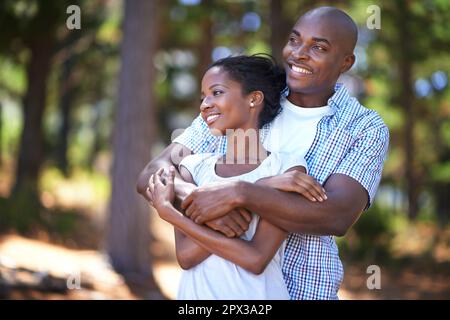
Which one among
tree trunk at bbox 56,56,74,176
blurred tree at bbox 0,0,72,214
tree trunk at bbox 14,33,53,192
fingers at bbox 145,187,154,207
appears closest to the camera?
fingers at bbox 145,187,154,207

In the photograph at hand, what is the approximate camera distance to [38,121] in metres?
14.7

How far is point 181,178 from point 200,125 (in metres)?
0.34

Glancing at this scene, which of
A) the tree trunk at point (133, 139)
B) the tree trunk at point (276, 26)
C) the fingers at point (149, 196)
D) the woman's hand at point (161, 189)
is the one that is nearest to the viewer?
the woman's hand at point (161, 189)

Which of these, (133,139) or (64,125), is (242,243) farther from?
(64,125)

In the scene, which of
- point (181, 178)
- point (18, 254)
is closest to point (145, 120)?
point (18, 254)

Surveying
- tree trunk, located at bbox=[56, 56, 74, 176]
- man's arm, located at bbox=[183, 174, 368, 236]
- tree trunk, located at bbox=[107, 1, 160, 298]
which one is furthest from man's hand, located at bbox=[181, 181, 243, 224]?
tree trunk, located at bbox=[56, 56, 74, 176]

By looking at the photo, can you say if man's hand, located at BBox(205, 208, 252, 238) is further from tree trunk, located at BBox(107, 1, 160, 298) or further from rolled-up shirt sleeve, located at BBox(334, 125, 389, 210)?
tree trunk, located at BBox(107, 1, 160, 298)

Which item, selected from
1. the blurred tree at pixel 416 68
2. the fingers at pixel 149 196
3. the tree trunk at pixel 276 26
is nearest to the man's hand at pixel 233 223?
A: the fingers at pixel 149 196

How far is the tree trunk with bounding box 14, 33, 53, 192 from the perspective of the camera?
14398 millimetres

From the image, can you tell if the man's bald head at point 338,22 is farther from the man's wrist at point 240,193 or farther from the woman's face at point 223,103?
the man's wrist at point 240,193

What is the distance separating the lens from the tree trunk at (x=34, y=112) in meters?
14.4

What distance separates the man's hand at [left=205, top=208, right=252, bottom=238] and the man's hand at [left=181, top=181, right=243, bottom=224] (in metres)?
0.02

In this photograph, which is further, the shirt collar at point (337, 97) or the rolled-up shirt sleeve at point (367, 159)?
the shirt collar at point (337, 97)
